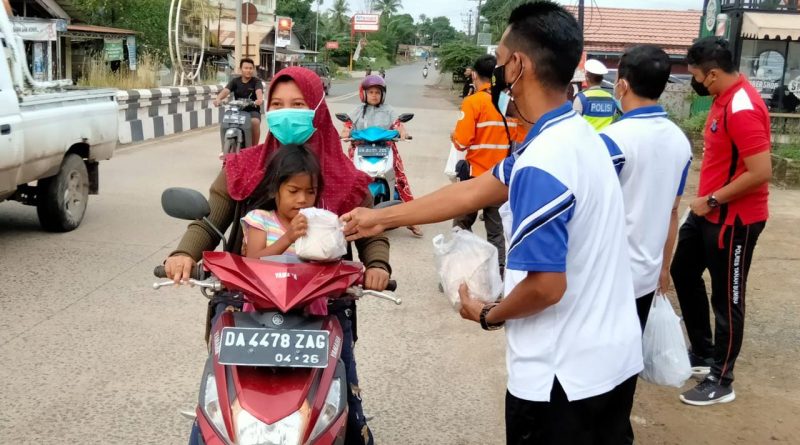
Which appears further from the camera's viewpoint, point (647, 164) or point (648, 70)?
point (648, 70)

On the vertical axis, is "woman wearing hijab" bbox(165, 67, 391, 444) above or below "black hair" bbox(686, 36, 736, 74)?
below

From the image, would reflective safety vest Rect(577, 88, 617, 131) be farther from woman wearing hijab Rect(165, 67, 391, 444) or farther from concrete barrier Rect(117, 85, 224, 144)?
concrete barrier Rect(117, 85, 224, 144)

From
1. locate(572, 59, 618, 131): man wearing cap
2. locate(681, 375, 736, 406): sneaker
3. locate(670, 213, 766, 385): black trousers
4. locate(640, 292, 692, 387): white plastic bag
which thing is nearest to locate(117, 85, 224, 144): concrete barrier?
locate(572, 59, 618, 131): man wearing cap

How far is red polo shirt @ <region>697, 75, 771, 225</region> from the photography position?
4.25m

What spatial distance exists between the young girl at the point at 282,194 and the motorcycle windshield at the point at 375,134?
547 cm

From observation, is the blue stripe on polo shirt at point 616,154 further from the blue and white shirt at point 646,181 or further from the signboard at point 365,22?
the signboard at point 365,22

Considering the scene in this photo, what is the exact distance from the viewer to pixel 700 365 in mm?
5043

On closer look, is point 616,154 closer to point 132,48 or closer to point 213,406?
point 213,406

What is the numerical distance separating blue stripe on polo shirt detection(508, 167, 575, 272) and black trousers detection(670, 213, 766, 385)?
269cm

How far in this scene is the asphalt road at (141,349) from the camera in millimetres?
4070

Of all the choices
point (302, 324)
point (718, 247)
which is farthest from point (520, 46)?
point (718, 247)

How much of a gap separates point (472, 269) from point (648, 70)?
174 cm

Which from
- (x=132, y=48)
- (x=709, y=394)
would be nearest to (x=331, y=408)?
(x=709, y=394)

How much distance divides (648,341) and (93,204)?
7238 mm
